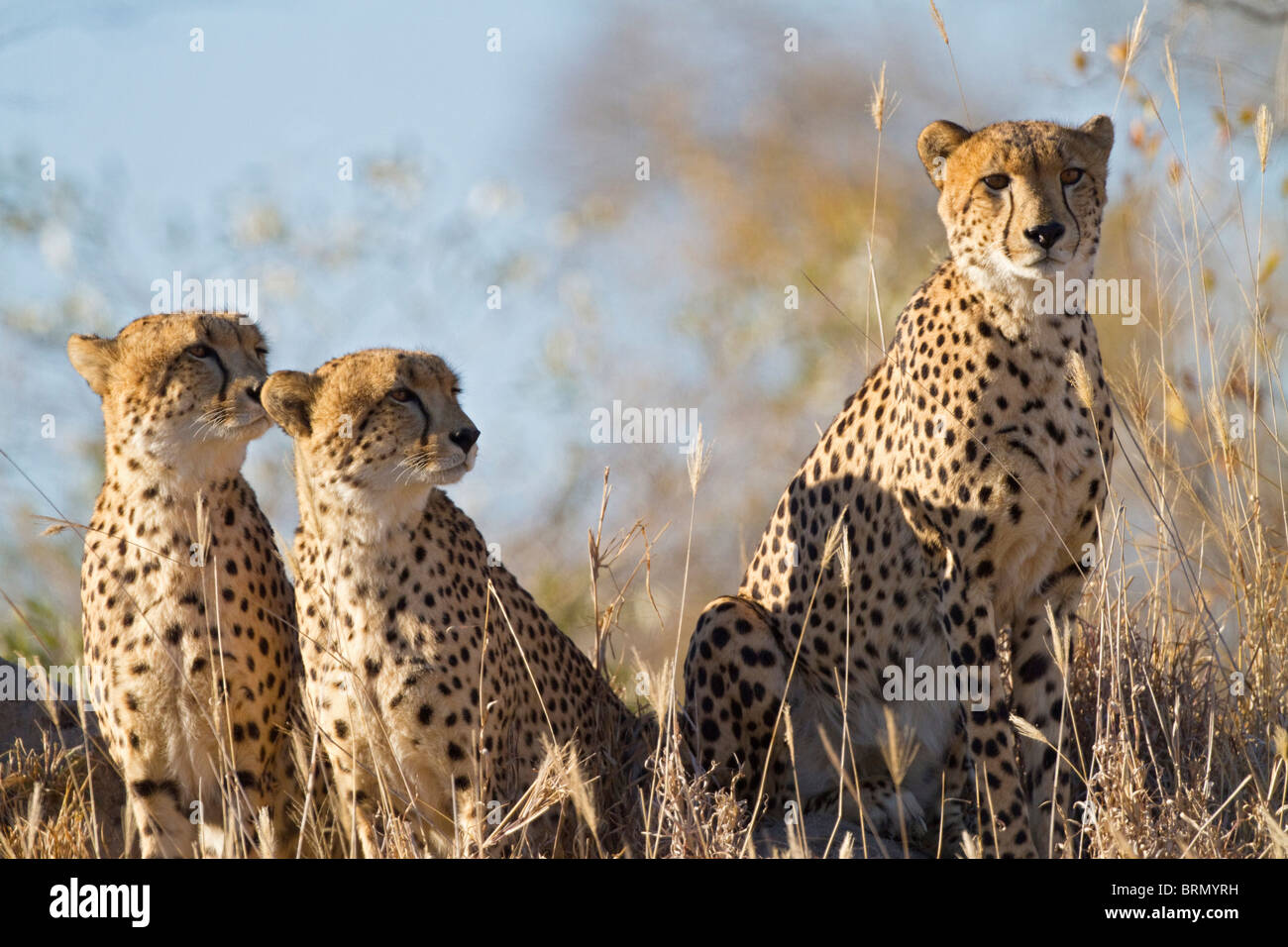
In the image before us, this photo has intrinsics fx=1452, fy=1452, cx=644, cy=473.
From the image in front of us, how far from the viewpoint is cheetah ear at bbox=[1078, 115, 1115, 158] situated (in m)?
3.51

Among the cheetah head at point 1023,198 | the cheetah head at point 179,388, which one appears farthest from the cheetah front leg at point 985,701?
the cheetah head at point 179,388

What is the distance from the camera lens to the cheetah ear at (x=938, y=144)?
354 cm

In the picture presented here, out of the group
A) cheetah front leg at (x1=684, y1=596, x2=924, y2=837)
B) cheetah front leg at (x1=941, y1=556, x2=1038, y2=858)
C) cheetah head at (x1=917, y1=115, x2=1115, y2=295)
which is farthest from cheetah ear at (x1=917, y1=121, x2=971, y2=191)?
cheetah front leg at (x1=684, y1=596, x2=924, y2=837)

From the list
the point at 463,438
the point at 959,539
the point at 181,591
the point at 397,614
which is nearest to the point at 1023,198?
the point at 959,539

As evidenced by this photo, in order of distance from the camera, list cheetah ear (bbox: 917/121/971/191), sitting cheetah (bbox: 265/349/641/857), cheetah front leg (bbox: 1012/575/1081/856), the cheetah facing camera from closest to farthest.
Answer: sitting cheetah (bbox: 265/349/641/857), the cheetah facing camera, cheetah front leg (bbox: 1012/575/1081/856), cheetah ear (bbox: 917/121/971/191)

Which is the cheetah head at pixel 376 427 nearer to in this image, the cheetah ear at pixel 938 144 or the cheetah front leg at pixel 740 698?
the cheetah front leg at pixel 740 698

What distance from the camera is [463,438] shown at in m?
3.25

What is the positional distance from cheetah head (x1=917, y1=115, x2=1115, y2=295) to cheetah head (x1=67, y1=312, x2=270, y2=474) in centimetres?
171

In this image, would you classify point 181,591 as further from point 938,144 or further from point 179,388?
point 938,144

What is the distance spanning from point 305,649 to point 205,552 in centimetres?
33

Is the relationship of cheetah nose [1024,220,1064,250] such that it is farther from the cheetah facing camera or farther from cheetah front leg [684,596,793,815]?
cheetah front leg [684,596,793,815]

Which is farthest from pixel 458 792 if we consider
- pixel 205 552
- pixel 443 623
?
pixel 205 552

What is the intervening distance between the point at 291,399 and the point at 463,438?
414 mm
